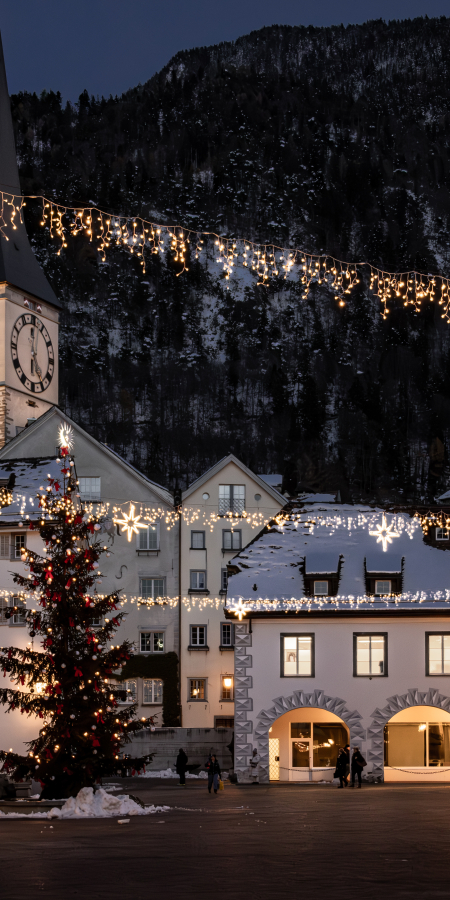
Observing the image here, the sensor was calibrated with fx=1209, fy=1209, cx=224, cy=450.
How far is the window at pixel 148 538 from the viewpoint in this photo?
5106cm

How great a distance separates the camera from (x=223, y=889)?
13.0m

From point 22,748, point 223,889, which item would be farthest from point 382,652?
point 223,889

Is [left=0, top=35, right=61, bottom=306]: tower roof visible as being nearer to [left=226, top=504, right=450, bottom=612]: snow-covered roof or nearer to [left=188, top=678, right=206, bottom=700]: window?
[left=226, top=504, right=450, bottom=612]: snow-covered roof

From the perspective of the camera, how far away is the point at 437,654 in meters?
36.3

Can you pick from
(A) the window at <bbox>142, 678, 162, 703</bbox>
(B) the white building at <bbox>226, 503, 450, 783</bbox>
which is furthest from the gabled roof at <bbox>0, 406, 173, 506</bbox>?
(B) the white building at <bbox>226, 503, 450, 783</bbox>

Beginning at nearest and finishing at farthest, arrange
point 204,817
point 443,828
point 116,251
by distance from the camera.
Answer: point 443,828 < point 204,817 < point 116,251

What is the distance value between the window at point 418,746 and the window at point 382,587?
401cm

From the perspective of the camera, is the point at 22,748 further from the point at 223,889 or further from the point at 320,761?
the point at 223,889

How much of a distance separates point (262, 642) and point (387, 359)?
139 metres

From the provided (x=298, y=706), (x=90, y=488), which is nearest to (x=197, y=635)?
(x=90, y=488)

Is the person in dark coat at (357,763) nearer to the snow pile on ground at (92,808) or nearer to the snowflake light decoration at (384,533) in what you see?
the snowflake light decoration at (384,533)

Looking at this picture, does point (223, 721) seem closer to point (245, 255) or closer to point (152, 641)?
point (152, 641)

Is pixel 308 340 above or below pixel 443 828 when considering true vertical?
above

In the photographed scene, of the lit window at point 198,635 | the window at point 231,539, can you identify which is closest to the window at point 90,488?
the window at point 231,539
